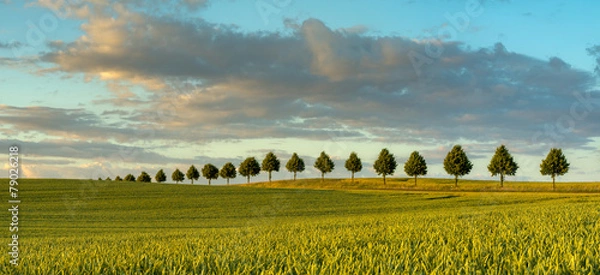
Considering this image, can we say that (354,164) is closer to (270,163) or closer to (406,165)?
(406,165)

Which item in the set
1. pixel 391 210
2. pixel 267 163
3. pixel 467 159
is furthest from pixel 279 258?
pixel 267 163

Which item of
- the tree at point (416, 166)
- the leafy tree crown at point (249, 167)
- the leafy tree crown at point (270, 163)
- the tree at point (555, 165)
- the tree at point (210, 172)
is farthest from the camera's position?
the tree at point (210, 172)

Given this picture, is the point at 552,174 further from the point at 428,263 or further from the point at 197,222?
the point at 428,263

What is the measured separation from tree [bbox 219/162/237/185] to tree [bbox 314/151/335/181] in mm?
26990

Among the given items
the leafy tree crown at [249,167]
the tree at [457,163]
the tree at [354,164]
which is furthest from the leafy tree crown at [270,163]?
the tree at [457,163]

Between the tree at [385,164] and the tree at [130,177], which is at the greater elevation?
the tree at [385,164]

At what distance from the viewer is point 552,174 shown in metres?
112

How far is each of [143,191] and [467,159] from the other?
246ft

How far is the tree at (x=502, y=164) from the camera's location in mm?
113625

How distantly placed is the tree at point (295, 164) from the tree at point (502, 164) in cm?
5127

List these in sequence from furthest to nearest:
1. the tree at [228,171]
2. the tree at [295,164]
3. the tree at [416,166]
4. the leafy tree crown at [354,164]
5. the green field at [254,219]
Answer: the tree at [228,171], the tree at [295,164], the leafy tree crown at [354,164], the tree at [416,166], the green field at [254,219]

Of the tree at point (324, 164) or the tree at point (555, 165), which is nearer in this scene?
the tree at point (555, 165)

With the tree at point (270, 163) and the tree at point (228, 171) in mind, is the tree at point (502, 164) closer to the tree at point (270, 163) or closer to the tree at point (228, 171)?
the tree at point (270, 163)

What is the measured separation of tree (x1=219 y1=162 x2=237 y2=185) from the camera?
511 feet
